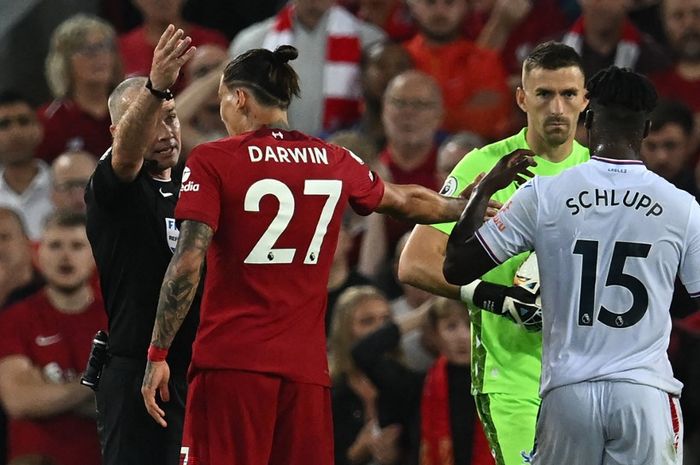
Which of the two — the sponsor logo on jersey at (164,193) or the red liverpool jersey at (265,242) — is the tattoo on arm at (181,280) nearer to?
the red liverpool jersey at (265,242)

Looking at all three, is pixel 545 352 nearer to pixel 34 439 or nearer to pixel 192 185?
pixel 192 185

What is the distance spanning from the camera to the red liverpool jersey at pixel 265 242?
621 centimetres

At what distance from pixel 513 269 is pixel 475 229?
36.3 inches

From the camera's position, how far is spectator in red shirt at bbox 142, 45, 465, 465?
6.21 meters

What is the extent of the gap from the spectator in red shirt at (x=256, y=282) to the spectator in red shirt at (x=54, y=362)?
125 inches

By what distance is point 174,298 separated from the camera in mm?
6219

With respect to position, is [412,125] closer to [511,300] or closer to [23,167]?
[23,167]

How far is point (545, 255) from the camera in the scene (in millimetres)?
6055

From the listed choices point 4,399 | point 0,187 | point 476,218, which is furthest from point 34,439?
point 476,218

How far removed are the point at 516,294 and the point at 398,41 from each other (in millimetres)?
5492

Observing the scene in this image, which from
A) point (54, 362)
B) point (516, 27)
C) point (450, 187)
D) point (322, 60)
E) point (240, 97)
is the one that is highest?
point (516, 27)

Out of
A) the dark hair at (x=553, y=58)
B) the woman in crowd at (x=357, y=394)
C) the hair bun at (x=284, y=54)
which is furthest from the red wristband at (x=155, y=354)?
the woman in crowd at (x=357, y=394)

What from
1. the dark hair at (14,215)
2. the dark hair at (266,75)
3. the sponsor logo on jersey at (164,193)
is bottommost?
the sponsor logo on jersey at (164,193)

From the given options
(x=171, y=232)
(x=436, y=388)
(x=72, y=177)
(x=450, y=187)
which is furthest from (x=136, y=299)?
(x=72, y=177)
